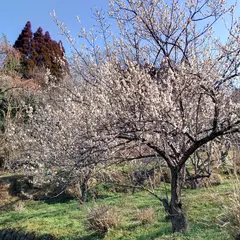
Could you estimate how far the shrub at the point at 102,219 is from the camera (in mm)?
5152

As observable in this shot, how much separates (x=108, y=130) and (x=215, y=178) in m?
5.48

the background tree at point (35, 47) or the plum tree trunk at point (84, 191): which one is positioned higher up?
the background tree at point (35, 47)

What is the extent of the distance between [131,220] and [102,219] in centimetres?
71

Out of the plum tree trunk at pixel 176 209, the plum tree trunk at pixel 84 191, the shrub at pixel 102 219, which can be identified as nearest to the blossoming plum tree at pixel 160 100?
the plum tree trunk at pixel 176 209

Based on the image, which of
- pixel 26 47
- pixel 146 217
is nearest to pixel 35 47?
pixel 26 47

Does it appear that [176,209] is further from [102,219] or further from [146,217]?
[102,219]

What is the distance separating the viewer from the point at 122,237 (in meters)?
4.80

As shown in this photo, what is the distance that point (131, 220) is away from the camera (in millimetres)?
5629

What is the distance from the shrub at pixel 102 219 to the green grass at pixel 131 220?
0.10 m

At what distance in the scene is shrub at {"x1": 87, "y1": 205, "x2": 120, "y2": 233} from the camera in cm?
515

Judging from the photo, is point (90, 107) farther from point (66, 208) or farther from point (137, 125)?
point (66, 208)

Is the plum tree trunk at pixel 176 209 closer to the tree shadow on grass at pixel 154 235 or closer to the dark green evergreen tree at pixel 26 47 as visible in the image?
the tree shadow on grass at pixel 154 235

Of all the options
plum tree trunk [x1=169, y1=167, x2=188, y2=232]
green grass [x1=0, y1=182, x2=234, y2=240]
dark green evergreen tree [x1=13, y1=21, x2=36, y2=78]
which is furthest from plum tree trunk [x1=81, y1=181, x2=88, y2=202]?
dark green evergreen tree [x1=13, y1=21, x2=36, y2=78]

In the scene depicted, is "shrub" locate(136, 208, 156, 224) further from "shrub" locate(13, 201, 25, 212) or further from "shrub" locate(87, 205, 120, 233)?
"shrub" locate(13, 201, 25, 212)
